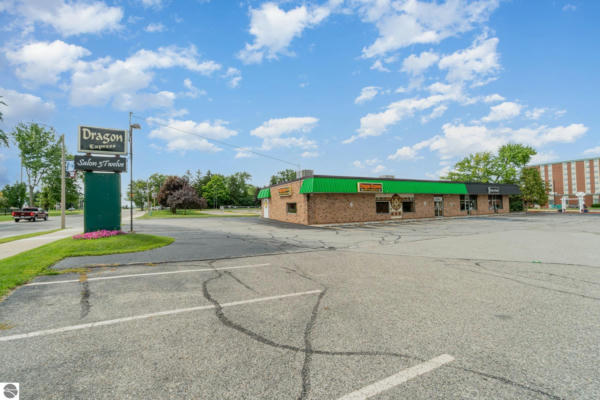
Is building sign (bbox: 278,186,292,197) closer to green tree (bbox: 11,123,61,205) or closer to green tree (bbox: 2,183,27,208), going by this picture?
green tree (bbox: 11,123,61,205)

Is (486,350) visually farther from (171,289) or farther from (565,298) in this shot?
(171,289)

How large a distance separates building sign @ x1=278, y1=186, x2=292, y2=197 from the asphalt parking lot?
66.9ft

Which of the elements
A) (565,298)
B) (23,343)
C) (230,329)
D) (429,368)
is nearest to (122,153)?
(23,343)

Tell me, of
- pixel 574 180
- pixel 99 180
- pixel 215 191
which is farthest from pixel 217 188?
pixel 574 180

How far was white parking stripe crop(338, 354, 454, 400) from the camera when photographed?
2.34 meters

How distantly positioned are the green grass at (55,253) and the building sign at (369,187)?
1790 centimetres

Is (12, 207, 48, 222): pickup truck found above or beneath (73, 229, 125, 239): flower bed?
above

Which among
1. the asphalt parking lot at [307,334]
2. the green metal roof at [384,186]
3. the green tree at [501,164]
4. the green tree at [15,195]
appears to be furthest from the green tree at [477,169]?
the green tree at [15,195]

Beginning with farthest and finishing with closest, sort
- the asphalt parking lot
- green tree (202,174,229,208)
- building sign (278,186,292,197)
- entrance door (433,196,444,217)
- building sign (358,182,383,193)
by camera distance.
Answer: green tree (202,174,229,208) < entrance door (433,196,444,217) < building sign (278,186,292,197) < building sign (358,182,383,193) < the asphalt parking lot

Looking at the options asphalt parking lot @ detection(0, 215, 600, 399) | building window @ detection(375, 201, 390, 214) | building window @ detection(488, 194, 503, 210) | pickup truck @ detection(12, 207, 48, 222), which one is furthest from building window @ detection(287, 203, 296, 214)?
pickup truck @ detection(12, 207, 48, 222)

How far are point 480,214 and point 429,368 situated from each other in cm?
4132

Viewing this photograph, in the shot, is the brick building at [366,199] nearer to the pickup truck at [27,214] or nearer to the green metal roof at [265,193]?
the green metal roof at [265,193]

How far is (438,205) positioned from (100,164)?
33.3m

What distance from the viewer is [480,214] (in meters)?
36.3
